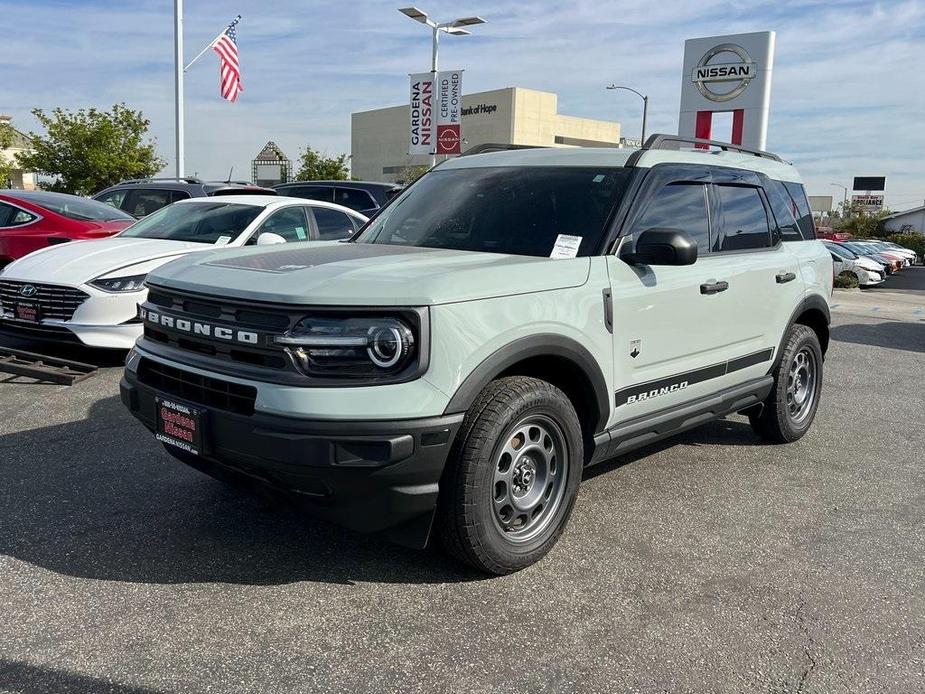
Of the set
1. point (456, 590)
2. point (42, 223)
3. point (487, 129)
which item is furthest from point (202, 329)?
point (487, 129)

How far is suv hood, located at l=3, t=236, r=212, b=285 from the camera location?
6676mm

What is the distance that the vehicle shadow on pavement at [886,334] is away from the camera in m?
10.8

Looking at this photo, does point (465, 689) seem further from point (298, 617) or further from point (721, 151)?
point (721, 151)

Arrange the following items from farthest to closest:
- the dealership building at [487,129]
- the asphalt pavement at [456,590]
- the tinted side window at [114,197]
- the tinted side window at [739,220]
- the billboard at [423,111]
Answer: the dealership building at [487,129]
the billboard at [423,111]
the tinted side window at [114,197]
the tinted side window at [739,220]
the asphalt pavement at [456,590]

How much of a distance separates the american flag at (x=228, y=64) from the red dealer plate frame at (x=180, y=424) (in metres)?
19.9

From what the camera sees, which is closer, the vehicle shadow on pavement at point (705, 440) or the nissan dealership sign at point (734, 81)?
the vehicle shadow on pavement at point (705, 440)

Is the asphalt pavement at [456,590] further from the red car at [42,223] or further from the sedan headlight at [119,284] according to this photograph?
the red car at [42,223]

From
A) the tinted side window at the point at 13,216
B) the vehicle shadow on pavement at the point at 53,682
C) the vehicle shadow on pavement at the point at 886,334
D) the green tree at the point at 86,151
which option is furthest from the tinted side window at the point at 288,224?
the green tree at the point at 86,151

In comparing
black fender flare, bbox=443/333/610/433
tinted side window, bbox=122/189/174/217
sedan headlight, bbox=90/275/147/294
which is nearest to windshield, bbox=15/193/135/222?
tinted side window, bbox=122/189/174/217

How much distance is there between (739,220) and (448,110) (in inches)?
648

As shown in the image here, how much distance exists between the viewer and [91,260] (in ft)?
22.6

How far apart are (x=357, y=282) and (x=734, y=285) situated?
250 cm

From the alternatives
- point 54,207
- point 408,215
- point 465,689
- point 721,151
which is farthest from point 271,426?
point 54,207

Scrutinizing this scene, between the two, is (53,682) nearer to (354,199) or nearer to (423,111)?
(354,199)
